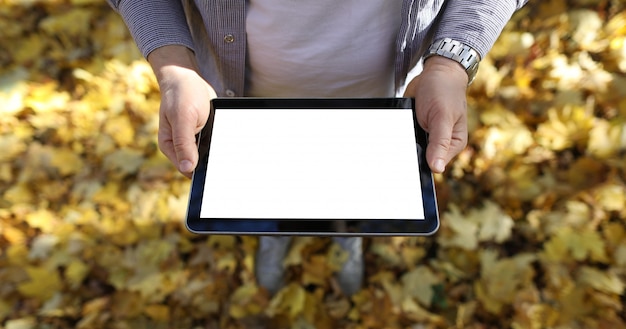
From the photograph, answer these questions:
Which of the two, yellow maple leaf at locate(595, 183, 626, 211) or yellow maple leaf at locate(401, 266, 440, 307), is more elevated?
yellow maple leaf at locate(595, 183, 626, 211)

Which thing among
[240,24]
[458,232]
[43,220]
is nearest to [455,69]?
[240,24]

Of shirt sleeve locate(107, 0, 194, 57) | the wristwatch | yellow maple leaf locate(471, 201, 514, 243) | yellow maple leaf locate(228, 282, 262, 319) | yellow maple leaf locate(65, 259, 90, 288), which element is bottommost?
yellow maple leaf locate(228, 282, 262, 319)

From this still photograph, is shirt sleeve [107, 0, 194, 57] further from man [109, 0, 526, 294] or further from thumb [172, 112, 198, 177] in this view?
thumb [172, 112, 198, 177]

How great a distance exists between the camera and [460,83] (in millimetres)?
1018

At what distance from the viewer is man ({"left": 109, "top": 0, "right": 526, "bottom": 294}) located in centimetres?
95

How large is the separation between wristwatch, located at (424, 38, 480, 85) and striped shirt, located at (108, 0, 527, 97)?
1 cm

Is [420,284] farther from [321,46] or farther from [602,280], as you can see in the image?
[321,46]

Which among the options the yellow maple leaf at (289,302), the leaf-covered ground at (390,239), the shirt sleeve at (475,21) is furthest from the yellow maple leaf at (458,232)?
the shirt sleeve at (475,21)

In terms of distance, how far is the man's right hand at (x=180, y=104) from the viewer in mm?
943

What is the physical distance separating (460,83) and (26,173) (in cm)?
184


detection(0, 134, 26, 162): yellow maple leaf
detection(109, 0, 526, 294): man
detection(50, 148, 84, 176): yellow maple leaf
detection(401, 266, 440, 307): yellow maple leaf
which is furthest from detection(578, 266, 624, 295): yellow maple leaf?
detection(0, 134, 26, 162): yellow maple leaf

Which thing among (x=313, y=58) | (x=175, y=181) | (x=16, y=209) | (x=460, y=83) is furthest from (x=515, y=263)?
(x=16, y=209)

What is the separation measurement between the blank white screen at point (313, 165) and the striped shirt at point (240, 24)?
15cm

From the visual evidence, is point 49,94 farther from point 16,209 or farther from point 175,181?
point 175,181
